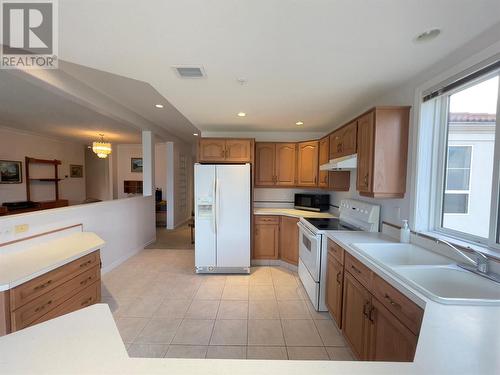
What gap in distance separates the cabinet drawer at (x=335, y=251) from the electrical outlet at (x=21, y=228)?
2.91m

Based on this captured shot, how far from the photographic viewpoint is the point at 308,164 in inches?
146

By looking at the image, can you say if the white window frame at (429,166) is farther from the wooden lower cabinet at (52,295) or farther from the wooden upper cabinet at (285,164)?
the wooden lower cabinet at (52,295)

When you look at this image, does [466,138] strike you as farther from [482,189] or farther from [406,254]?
[406,254]

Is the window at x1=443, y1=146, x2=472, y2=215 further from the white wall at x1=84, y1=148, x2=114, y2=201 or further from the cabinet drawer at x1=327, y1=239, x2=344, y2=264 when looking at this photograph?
the white wall at x1=84, y1=148, x2=114, y2=201

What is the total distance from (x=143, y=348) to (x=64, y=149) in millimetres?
6862

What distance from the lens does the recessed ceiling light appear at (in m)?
1.34

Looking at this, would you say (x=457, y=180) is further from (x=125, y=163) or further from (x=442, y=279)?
(x=125, y=163)

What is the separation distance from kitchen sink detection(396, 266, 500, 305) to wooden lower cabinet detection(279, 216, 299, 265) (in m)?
2.04

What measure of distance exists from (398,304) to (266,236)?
253cm

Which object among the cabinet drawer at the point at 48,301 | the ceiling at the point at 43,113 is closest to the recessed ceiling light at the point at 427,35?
the cabinet drawer at the point at 48,301

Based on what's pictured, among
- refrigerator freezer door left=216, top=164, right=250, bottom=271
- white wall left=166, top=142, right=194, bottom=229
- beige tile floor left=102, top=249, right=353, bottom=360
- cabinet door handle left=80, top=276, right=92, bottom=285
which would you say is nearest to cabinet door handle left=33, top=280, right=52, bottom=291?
cabinet door handle left=80, top=276, right=92, bottom=285

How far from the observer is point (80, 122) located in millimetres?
4273

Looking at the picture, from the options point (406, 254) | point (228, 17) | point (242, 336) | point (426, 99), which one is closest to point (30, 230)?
point (242, 336)

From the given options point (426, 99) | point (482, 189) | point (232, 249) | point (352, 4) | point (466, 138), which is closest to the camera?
point (352, 4)
